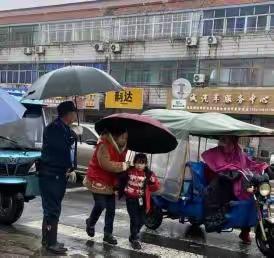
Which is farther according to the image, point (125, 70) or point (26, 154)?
point (125, 70)

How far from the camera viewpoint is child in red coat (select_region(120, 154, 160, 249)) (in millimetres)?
7383

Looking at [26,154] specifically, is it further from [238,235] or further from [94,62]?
[94,62]

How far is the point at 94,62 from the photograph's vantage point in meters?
38.5

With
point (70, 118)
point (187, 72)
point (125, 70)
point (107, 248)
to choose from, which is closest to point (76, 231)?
point (107, 248)

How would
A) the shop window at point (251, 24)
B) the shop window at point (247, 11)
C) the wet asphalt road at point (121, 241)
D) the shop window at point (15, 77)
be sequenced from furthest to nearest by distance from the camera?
the shop window at point (15, 77), the shop window at point (251, 24), the shop window at point (247, 11), the wet asphalt road at point (121, 241)

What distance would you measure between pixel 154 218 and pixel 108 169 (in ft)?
6.12

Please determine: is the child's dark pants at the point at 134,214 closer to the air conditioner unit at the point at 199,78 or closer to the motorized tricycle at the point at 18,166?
the motorized tricycle at the point at 18,166

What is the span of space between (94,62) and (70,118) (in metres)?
32.0

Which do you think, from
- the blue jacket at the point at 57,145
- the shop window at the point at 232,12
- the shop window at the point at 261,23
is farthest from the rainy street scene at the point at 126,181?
the shop window at the point at 232,12

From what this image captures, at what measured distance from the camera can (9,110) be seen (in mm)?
6309

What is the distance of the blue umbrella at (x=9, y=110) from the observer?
6195mm

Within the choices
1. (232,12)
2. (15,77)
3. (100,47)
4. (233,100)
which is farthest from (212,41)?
(15,77)

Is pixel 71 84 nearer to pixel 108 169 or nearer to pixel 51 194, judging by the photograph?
pixel 108 169

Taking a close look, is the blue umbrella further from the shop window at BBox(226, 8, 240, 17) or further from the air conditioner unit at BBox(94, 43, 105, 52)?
the air conditioner unit at BBox(94, 43, 105, 52)
